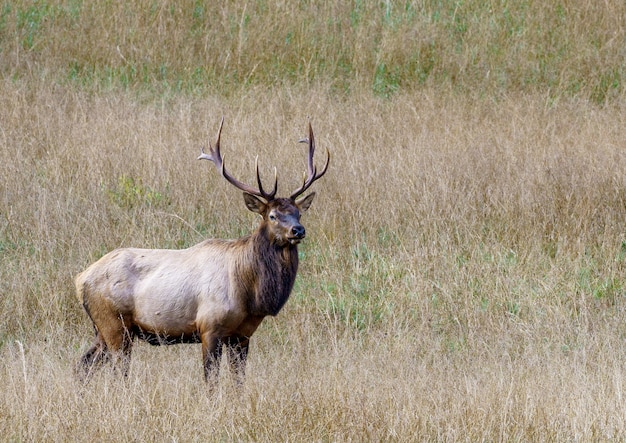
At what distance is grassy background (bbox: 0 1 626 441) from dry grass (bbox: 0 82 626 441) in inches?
1.0

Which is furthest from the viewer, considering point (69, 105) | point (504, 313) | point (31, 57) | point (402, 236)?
point (31, 57)

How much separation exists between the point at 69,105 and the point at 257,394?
23.7 feet

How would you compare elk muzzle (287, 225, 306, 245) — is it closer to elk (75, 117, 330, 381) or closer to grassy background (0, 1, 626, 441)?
elk (75, 117, 330, 381)

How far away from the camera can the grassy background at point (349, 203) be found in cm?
554

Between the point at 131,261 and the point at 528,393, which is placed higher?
the point at 131,261

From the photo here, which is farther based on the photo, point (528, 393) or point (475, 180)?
point (475, 180)

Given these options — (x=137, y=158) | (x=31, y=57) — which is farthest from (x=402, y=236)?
(x=31, y=57)

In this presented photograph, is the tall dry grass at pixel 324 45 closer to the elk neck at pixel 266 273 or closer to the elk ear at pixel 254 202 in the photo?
the elk ear at pixel 254 202

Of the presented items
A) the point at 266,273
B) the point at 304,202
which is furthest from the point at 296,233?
the point at 304,202

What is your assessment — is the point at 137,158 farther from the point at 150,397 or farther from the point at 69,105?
the point at 150,397

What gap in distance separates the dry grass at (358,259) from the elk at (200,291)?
0.24 m

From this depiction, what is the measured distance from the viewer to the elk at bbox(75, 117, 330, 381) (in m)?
6.11

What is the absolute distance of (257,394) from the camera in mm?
5684

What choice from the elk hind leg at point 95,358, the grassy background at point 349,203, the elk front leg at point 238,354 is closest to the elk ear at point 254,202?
the elk front leg at point 238,354
